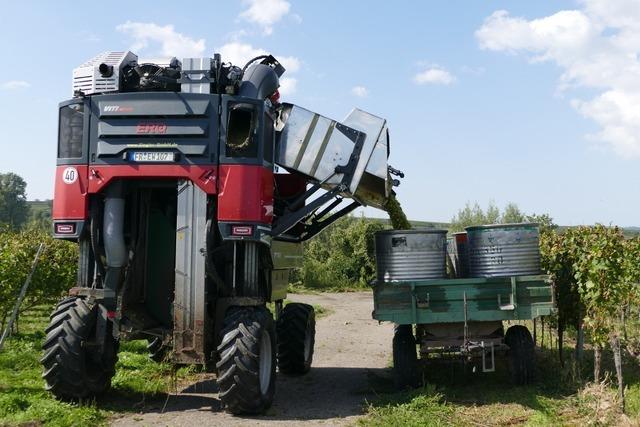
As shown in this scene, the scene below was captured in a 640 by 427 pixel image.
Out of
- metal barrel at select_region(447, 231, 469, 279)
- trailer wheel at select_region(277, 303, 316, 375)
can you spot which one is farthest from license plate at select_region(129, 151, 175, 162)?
metal barrel at select_region(447, 231, 469, 279)

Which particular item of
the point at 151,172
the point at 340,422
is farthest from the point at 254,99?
the point at 340,422

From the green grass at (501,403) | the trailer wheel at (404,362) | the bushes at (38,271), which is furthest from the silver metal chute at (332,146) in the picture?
the bushes at (38,271)

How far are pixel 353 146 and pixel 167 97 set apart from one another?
255 cm

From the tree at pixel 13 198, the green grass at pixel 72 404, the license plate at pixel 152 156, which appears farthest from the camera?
the tree at pixel 13 198

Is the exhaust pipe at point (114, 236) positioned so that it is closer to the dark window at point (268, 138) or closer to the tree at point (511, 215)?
the dark window at point (268, 138)

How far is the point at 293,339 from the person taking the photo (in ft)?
34.5

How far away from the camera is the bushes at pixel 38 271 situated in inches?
464

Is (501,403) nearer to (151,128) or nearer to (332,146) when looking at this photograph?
(332,146)

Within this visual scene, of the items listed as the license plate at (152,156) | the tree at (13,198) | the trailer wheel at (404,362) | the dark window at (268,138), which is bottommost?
the trailer wheel at (404,362)

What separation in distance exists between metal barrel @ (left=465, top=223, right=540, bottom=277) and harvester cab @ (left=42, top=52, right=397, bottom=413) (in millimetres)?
2510

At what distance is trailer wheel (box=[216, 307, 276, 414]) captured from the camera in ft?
23.5

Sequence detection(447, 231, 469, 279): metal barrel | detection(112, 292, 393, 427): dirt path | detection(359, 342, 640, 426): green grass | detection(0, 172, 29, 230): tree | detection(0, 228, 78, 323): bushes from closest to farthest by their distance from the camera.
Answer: detection(359, 342, 640, 426): green grass
detection(112, 292, 393, 427): dirt path
detection(447, 231, 469, 279): metal barrel
detection(0, 228, 78, 323): bushes
detection(0, 172, 29, 230): tree

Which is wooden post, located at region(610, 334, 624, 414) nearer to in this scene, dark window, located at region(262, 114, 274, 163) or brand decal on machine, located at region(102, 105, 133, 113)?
dark window, located at region(262, 114, 274, 163)

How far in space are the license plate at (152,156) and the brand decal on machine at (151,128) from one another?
0.80ft
